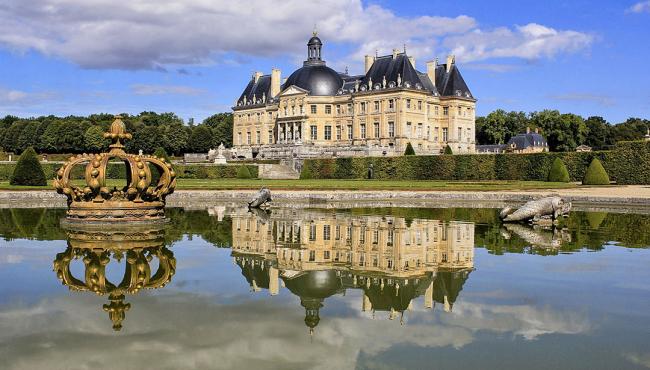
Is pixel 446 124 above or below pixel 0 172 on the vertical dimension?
above

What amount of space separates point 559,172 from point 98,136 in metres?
53.9

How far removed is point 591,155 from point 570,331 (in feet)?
101

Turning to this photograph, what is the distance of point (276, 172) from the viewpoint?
144 ft

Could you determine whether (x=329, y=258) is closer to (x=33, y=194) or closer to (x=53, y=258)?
(x=53, y=258)

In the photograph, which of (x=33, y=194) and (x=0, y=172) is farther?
(x=0, y=172)

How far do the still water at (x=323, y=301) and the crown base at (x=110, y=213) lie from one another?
1.65 m

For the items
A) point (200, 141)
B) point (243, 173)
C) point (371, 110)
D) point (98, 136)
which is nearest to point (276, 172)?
point (243, 173)

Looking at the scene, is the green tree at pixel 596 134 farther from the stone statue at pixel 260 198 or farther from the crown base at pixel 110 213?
the crown base at pixel 110 213

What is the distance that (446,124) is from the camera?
60.9 meters

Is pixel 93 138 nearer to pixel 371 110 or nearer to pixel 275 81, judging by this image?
pixel 275 81

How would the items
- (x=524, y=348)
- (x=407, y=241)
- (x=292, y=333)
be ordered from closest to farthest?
(x=524, y=348), (x=292, y=333), (x=407, y=241)

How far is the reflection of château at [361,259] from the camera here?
6.75 meters

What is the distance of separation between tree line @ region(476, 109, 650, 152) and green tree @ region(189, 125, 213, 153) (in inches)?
1252

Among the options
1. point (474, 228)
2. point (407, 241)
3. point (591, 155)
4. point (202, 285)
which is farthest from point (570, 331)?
point (591, 155)
